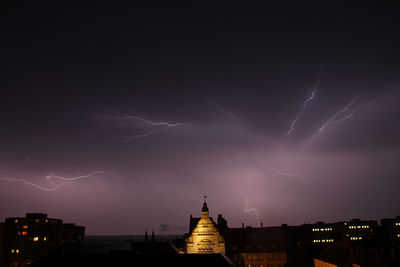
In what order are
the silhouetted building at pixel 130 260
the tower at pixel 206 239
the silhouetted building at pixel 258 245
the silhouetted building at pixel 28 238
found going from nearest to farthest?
the silhouetted building at pixel 130 260, the tower at pixel 206 239, the silhouetted building at pixel 258 245, the silhouetted building at pixel 28 238

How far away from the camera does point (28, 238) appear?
157375 millimetres

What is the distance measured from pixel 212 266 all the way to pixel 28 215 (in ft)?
521

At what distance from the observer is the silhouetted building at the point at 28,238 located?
150 meters

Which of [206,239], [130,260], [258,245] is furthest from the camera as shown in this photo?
[258,245]

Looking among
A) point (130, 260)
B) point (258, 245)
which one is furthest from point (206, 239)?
point (130, 260)

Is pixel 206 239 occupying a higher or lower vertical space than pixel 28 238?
higher

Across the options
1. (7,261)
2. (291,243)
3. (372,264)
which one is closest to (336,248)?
(372,264)

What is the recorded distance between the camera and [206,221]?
303ft

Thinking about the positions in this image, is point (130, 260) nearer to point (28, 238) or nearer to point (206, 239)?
point (206, 239)

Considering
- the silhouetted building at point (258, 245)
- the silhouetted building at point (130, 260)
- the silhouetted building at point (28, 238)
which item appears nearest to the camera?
the silhouetted building at point (130, 260)

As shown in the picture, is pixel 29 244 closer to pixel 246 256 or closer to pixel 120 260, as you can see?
pixel 246 256

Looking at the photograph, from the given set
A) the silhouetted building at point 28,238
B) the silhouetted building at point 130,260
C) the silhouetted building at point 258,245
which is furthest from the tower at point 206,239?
the silhouetted building at point 28,238

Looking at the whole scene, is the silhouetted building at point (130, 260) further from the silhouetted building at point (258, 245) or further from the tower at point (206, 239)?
the silhouetted building at point (258, 245)

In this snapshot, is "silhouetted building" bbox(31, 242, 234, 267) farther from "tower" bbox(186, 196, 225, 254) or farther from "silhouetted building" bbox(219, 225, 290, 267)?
"silhouetted building" bbox(219, 225, 290, 267)
